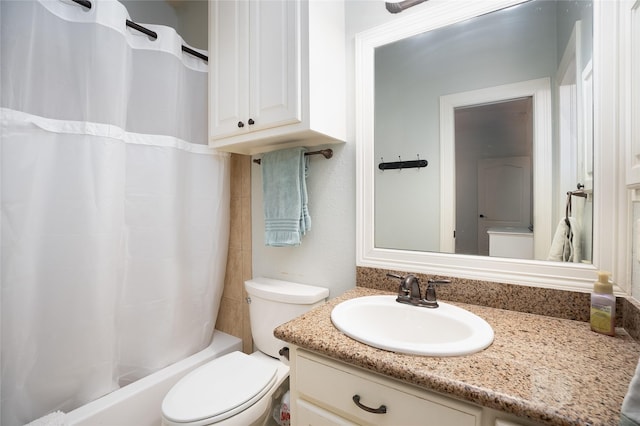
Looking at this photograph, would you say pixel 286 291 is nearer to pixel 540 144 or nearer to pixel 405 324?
pixel 405 324

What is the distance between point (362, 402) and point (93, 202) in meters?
1.25

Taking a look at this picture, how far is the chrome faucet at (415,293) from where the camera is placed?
0.97 m

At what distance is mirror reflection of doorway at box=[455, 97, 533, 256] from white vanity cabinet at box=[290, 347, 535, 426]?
594 mm

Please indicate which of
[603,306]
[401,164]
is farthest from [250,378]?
[603,306]

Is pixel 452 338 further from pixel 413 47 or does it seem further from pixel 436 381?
pixel 413 47

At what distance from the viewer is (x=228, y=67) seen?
1.29 metres

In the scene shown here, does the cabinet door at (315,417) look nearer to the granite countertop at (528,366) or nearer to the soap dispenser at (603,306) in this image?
the granite countertop at (528,366)

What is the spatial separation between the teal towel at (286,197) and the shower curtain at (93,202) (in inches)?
16.5

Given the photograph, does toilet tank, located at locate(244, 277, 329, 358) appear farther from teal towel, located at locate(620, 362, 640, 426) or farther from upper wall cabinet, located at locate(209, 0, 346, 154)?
teal towel, located at locate(620, 362, 640, 426)

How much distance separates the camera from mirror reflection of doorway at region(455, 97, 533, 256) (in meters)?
0.96

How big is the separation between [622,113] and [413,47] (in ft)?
2.38

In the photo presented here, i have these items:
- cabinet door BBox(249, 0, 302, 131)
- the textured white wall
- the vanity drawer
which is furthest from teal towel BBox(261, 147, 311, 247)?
the vanity drawer

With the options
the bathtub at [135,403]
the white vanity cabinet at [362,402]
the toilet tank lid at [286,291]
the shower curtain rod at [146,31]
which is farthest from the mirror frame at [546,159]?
the bathtub at [135,403]

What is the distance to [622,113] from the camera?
79 centimetres
